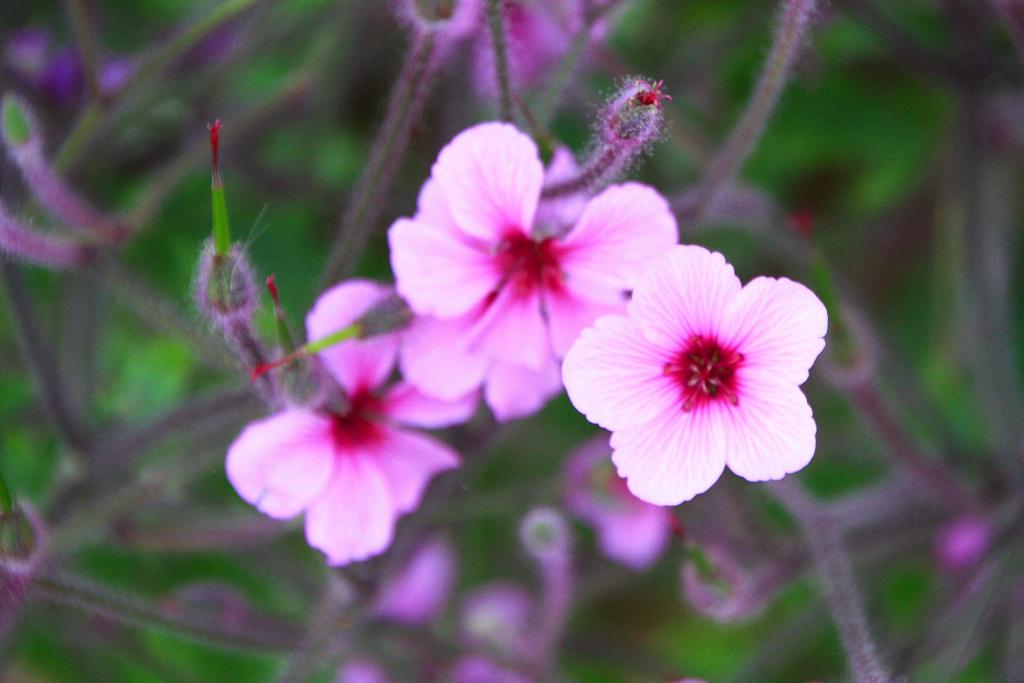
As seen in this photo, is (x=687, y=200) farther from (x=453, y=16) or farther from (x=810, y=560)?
(x=810, y=560)

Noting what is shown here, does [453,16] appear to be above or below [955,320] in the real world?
above

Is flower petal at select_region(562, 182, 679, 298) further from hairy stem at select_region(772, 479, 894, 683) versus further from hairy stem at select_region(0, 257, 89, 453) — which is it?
hairy stem at select_region(0, 257, 89, 453)

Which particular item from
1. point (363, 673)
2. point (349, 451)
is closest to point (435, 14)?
point (349, 451)

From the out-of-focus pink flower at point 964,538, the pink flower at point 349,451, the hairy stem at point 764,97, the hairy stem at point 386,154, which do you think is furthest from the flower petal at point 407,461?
the out-of-focus pink flower at point 964,538

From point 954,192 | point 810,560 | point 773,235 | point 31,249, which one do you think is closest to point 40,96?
point 31,249

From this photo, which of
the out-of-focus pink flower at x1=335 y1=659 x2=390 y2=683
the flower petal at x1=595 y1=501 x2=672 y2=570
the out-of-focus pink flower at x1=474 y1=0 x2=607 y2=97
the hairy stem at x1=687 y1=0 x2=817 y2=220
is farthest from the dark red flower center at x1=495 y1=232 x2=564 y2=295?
the out-of-focus pink flower at x1=335 y1=659 x2=390 y2=683

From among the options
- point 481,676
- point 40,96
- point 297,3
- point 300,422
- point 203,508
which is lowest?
point 481,676
